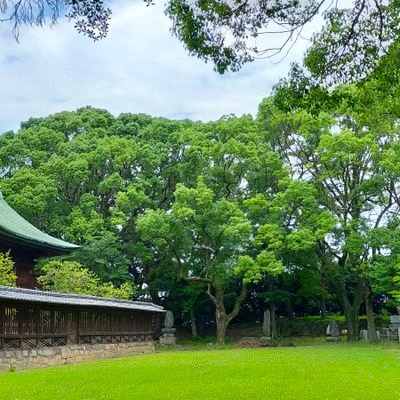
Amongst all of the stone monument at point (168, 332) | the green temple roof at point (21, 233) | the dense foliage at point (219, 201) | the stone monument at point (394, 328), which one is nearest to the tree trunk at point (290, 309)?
the dense foliage at point (219, 201)

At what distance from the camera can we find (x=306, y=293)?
3547 cm

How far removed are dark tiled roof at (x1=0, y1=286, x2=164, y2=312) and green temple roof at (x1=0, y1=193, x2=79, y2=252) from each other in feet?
12.4

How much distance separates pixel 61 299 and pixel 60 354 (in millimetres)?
1774

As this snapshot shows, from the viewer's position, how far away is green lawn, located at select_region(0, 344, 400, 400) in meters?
10.4

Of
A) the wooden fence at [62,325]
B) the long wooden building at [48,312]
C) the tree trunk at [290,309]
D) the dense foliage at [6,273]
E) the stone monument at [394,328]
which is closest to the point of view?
the wooden fence at [62,325]

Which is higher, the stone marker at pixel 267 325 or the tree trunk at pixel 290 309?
the tree trunk at pixel 290 309

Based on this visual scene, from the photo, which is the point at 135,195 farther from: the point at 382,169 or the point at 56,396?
the point at 56,396

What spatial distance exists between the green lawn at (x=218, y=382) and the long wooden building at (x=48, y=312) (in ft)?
10.8

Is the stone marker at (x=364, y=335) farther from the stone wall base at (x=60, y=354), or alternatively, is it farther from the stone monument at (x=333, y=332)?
the stone wall base at (x=60, y=354)

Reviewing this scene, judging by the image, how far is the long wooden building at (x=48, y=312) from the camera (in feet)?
57.1

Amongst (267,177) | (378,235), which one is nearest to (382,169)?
(378,235)

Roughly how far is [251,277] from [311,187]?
5524 mm

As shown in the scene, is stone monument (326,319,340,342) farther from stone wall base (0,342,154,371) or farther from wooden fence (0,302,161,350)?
stone wall base (0,342,154,371)

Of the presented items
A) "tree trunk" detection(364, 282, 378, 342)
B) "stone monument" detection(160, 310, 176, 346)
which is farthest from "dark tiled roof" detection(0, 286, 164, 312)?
"tree trunk" detection(364, 282, 378, 342)
